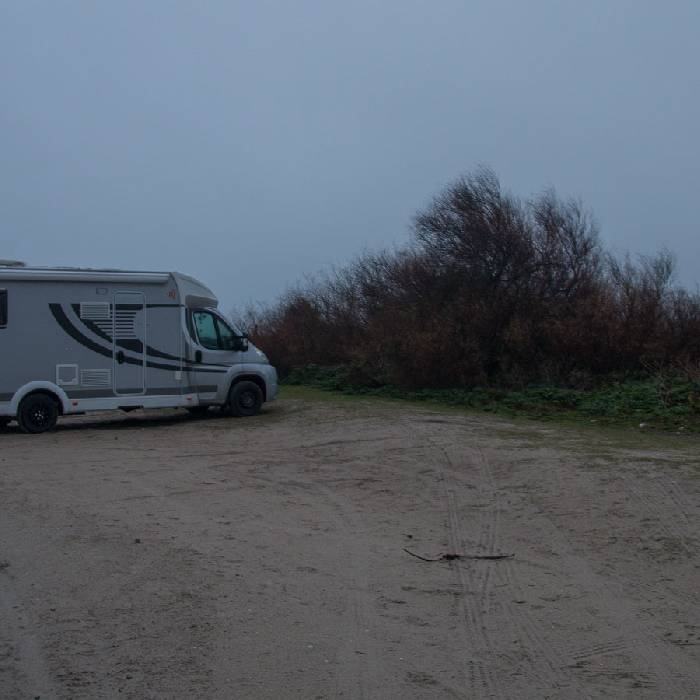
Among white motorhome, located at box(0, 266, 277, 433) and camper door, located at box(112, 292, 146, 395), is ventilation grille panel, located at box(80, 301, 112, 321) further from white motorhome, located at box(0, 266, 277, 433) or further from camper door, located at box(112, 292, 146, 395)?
camper door, located at box(112, 292, 146, 395)

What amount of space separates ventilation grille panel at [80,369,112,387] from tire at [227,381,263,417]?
285cm

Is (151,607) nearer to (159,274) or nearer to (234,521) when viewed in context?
(234,521)

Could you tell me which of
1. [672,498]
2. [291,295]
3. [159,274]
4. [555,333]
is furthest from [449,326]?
[672,498]

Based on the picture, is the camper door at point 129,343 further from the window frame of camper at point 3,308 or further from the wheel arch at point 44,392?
the window frame of camper at point 3,308

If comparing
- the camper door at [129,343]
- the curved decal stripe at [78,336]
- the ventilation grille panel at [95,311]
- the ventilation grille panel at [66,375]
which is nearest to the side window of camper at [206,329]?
the camper door at [129,343]

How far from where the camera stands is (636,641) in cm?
629

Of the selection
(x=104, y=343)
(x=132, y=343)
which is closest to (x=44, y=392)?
(x=104, y=343)

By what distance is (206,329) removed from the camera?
19.7m

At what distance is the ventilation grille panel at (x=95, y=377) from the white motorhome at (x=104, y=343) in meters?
0.02

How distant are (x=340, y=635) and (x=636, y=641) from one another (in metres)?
2.01

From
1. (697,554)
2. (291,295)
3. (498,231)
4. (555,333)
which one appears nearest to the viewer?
(697,554)

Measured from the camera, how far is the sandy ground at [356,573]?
567 centimetres

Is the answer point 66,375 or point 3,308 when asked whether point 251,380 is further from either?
point 3,308

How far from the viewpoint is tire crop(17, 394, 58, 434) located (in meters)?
17.7
